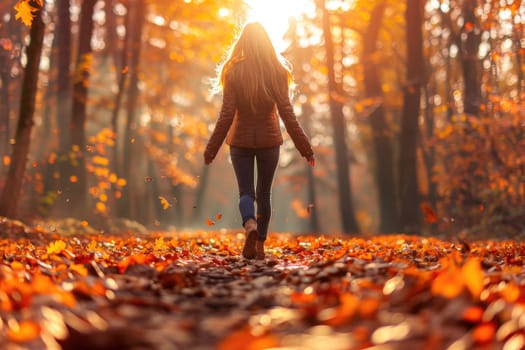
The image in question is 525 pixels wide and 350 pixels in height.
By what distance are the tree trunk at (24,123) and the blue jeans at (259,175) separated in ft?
19.4

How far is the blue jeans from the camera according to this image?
22.3 feet

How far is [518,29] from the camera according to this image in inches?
603

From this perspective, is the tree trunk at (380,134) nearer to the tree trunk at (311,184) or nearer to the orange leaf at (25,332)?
the tree trunk at (311,184)

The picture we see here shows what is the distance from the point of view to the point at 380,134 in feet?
69.4

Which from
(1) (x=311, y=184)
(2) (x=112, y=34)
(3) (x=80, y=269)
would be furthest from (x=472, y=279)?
(1) (x=311, y=184)

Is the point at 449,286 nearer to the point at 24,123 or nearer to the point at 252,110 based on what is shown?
the point at 252,110

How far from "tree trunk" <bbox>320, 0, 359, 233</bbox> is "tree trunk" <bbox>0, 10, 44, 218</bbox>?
29.6 feet

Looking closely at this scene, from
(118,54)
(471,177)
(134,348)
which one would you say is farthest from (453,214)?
(134,348)

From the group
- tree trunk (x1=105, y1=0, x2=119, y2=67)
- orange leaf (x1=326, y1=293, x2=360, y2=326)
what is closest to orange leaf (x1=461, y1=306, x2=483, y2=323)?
orange leaf (x1=326, y1=293, x2=360, y2=326)

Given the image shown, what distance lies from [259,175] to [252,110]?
709mm

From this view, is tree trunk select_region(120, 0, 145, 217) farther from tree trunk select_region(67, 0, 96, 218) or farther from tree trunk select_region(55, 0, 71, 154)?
tree trunk select_region(67, 0, 96, 218)

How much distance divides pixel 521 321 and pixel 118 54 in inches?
952

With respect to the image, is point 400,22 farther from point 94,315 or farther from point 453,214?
point 94,315

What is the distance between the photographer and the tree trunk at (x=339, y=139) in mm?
18234
